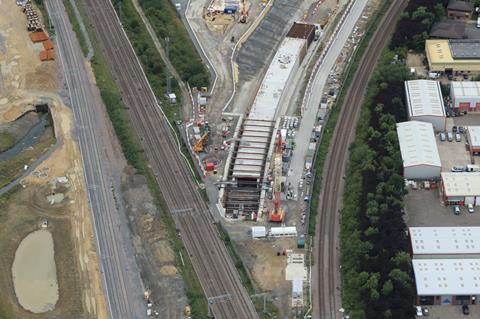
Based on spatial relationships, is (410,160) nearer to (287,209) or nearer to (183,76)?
(287,209)

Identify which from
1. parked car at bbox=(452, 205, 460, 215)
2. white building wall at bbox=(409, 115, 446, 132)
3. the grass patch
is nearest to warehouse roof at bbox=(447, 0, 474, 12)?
the grass patch

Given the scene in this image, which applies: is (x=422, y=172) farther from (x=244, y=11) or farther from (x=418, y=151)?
(x=244, y=11)

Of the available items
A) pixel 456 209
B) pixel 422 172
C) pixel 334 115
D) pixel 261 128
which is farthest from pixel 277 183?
pixel 456 209

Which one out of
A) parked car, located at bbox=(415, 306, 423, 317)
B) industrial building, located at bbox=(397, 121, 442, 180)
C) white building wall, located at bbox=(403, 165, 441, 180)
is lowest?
parked car, located at bbox=(415, 306, 423, 317)

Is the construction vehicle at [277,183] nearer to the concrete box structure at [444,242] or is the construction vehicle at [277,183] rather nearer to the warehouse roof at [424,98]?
the concrete box structure at [444,242]

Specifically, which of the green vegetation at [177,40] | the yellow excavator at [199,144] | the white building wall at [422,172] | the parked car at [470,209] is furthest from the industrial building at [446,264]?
the green vegetation at [177,40]

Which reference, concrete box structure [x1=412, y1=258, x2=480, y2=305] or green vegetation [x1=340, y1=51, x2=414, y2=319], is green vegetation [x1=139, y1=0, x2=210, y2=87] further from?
concrete box structure [x1=412, y1=258, x2=480, y2=305]
